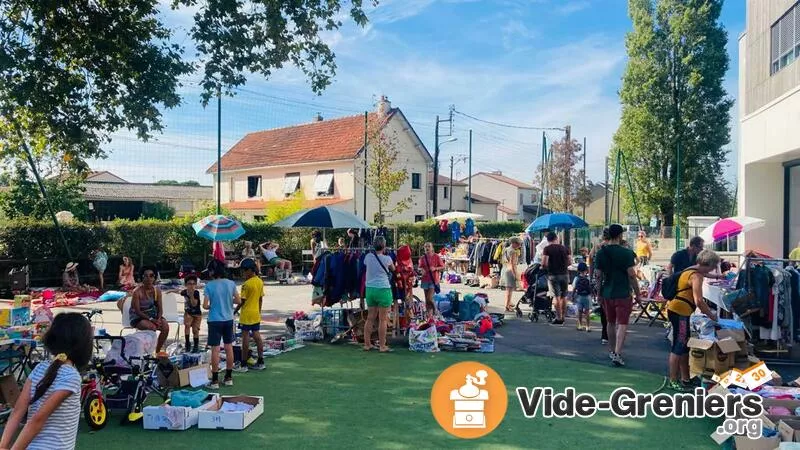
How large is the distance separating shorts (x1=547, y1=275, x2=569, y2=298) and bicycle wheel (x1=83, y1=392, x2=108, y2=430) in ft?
26.7

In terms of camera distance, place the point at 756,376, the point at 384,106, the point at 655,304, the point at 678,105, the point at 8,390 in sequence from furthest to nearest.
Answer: the point at 678,105 < the point at 384,106 < the point at 655,304 < the point at 8,390 < the point at 756,376

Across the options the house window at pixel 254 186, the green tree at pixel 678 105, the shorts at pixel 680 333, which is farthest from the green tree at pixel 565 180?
the shorts at pixel 680 333

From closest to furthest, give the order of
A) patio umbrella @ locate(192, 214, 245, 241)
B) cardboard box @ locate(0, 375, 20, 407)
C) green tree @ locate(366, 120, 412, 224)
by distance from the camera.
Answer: cardboard box @ locate(0, 375, 20, 407) < patio umbrella @ locate(192, 214, 245, 241) < green tree @ locate(366, 120, 412, 224)

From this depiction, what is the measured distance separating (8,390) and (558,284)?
8.86 m

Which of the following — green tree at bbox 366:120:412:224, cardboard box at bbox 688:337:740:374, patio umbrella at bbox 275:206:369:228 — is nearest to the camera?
cardboard box at bbox 688:337:740:374

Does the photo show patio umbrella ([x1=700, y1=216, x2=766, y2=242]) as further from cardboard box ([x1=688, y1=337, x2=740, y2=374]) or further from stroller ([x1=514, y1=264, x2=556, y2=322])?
cardboard box ([x1=688, y1=337, x2=740, y2=374])

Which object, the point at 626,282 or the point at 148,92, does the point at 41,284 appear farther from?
the point at 626,282

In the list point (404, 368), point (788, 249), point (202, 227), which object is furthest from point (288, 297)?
point (788, 249)

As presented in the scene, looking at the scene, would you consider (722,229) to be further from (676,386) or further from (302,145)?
(302,145)

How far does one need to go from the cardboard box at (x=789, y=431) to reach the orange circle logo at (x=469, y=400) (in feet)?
7.95

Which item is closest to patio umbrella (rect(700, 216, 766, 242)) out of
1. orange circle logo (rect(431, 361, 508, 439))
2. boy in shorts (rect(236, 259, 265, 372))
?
orange circle logo (rect(431, 361, 508, 439))

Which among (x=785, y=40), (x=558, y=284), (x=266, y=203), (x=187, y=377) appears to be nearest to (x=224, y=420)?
(x=187, y=377)

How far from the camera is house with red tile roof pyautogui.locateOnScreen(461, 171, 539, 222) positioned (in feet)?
220

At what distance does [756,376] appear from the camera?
6102mm
